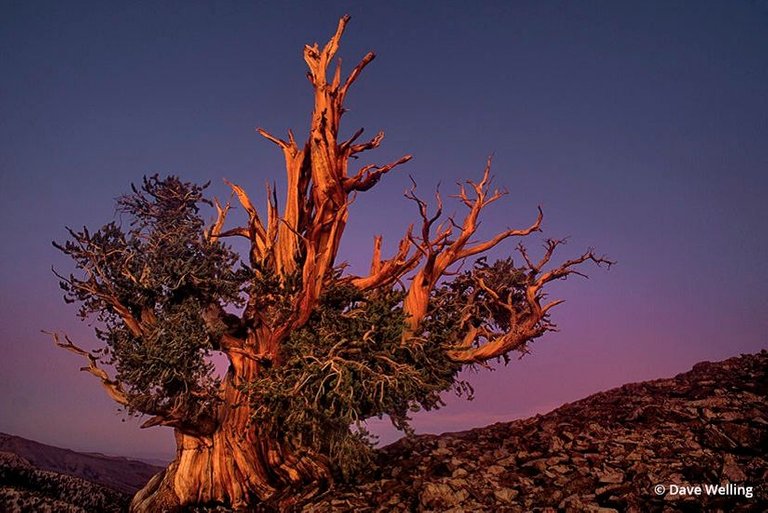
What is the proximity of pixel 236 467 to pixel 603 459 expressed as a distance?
334 inches

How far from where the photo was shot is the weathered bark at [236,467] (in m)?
14.4

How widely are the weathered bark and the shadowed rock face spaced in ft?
5.82

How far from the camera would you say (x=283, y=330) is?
1397 cm

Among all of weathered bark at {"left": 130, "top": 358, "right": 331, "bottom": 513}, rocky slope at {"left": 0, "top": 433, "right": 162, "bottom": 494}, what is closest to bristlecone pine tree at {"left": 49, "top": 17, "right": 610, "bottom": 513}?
weathered bark at {"left": 130, "top": 358, "right": 331, "bottom": 513}

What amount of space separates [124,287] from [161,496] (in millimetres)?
5206

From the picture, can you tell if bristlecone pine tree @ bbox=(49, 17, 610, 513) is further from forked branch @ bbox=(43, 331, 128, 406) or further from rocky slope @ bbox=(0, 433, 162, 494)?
rocky slope @ bbox=(0, 433, 162, 494)

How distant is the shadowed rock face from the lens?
10.0 metres

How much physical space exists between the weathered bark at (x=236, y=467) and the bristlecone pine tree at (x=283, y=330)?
3cm

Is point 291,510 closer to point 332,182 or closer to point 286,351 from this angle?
point 286,351

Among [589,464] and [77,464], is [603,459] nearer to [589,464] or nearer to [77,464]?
[589,464]

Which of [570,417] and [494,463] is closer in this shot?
[494,463]

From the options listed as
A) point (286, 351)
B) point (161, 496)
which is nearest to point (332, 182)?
point (286, 351)

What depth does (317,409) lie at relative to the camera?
42.6 feet

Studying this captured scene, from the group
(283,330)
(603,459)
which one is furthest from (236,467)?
(603,459)
